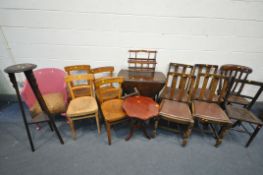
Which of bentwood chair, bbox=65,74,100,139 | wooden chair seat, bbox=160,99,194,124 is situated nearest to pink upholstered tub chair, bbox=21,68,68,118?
bentwood chair, bbox=65,74,100,139

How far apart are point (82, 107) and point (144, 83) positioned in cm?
99

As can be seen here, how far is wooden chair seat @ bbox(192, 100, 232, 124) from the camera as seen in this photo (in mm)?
1608

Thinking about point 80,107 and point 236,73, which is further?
point 236,73

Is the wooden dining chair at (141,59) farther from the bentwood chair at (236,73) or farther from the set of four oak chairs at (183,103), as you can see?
the bentwood chair at (236,73)

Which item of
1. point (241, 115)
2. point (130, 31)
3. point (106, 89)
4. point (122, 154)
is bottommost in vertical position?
point (122, 154)

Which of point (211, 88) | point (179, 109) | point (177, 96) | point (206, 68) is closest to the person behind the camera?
point (179, 109)

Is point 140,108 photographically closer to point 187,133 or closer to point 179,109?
point 179,109

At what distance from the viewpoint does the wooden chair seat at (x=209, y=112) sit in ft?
5.28

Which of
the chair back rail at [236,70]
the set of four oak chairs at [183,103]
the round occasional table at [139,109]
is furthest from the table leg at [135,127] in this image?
the chair back rail at [236,70]

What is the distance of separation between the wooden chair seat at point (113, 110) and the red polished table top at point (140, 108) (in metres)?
0.10

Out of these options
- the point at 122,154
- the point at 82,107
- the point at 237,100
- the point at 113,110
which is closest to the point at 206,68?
the point at 237,100

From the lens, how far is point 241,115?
5.66 feet

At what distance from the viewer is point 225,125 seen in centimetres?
162

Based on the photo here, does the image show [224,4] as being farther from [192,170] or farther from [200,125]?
[192,170]
